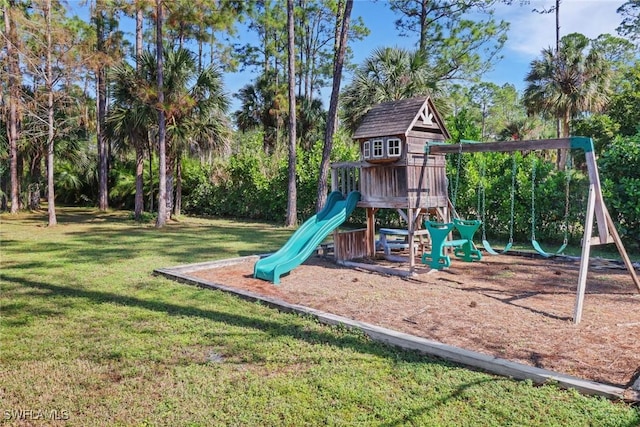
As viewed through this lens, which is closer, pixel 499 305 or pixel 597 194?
pixel 597 194

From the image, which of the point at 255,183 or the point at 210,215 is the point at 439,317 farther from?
the point at 210,215

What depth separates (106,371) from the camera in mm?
3680

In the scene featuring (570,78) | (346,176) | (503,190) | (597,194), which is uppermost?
(570,78)

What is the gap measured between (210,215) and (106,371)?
16862mm

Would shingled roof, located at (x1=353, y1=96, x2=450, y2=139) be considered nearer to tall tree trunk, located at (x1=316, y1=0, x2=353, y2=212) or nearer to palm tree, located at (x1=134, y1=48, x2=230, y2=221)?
tall tree trunk, located at (x1=316, y1=0, x2=353, y2=212)

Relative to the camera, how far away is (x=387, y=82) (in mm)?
14102

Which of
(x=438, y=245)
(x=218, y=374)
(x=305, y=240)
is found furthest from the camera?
(x=305, y=240)

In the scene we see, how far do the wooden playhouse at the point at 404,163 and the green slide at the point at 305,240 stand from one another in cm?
44

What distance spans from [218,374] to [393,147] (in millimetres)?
5515

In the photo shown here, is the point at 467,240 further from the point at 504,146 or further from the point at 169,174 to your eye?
the point at 169,174

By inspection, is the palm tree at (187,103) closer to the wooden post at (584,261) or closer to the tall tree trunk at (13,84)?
the tall tree trunk at (13,84)

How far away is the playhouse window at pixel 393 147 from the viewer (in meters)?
7.91

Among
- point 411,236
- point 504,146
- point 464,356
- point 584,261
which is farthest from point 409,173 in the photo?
point 464,356

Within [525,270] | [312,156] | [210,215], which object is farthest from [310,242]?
[210,215]
